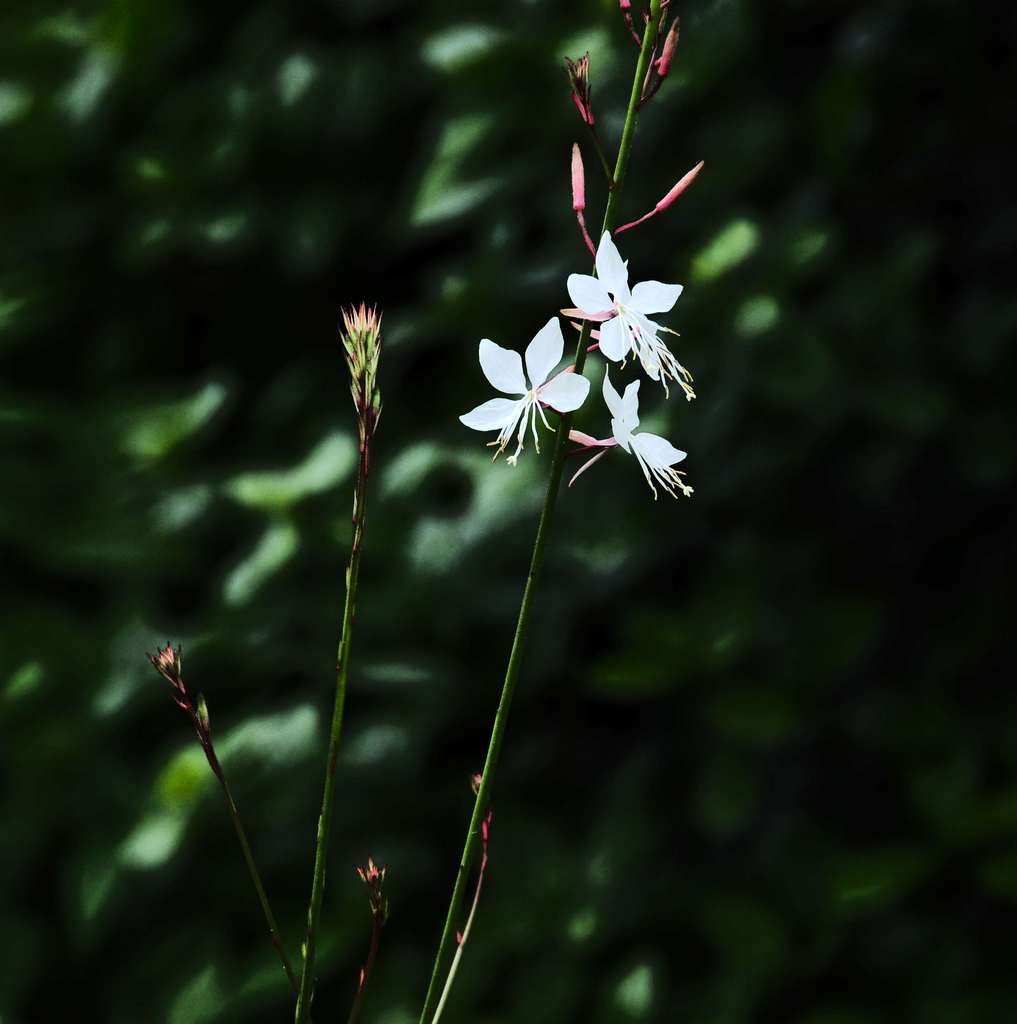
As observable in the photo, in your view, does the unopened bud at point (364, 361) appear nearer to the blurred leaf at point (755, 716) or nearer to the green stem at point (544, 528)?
the green stem at point (544, 528)

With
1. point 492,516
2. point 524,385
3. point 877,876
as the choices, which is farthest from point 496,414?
point 877,876

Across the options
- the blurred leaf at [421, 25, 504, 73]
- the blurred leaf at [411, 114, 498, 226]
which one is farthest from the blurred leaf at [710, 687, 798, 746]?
the blurred leaf at [421, 25, 504, 73]

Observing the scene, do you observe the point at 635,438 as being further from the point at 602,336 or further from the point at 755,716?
the point at 755,716

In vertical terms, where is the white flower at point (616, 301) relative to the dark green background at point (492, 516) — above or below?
above

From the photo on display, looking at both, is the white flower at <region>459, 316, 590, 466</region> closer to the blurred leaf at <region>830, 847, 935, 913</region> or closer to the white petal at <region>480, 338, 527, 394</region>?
the white petal at <region>480, 338, 527, 394</region>

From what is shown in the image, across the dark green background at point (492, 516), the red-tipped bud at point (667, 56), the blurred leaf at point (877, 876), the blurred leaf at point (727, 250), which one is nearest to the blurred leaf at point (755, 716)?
the dark green background at point (492, 516)

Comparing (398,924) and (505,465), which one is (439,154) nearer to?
(505,465)
